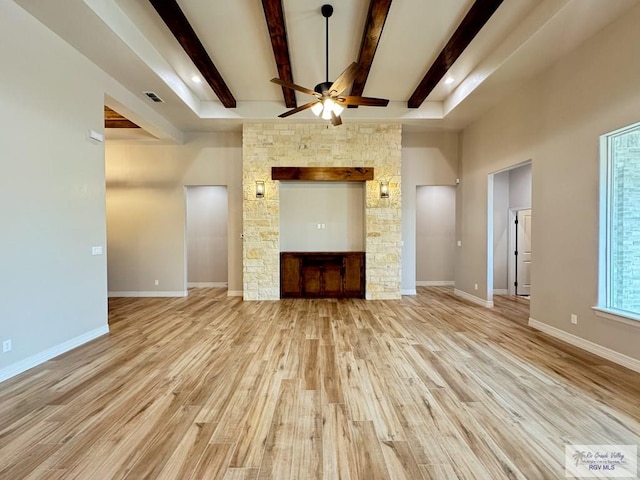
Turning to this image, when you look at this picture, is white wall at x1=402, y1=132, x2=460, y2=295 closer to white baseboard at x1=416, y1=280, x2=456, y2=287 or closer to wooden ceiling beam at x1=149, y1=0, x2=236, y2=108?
white baseboard at x1=416, y1=280, x2=456, y2=287

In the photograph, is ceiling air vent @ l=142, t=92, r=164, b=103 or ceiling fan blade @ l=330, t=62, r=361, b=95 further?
ceiling air vent @ l=142, t=92, r=164, b=103

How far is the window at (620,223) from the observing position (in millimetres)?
2980

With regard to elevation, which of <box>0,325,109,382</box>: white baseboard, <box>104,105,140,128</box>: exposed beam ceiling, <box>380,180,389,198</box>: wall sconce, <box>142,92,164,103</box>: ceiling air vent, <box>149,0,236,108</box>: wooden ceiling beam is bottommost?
<box>0,325,109,382</box>: white baseboard

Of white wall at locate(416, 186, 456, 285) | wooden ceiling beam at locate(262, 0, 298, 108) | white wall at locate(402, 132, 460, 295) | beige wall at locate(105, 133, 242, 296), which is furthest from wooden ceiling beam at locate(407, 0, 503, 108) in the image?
beige wall at locate(105, 133, 242, 296)

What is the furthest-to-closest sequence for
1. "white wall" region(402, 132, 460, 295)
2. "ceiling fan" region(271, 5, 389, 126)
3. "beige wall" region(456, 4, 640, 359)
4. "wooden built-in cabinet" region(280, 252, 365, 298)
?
1. "white wall" region(402, 132, 460, 295)
2. "wooden built-in cabinet" region(280, 252, 365, 298)
3. "ceiling fan" region(271, 5, 389, 126)
4. "beige wall" region(456, 4, 640, 359)

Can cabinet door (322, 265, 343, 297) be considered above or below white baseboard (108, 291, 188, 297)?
above

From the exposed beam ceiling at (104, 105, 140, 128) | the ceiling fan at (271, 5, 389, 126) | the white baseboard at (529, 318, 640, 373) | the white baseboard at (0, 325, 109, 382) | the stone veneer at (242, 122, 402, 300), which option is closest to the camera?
the white baseboard at (0, 325, 109, 382)

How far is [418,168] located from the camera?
6594 millimetres

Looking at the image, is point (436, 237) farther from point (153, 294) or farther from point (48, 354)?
point (48, 354)

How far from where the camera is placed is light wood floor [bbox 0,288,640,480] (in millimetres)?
1672

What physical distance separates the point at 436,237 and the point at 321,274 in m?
3.61

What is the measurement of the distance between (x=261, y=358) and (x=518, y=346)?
304cm

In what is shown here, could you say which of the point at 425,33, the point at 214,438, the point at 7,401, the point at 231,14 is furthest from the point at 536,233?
the point at 7,401

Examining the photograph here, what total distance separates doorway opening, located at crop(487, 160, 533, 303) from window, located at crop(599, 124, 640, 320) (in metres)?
3.06
